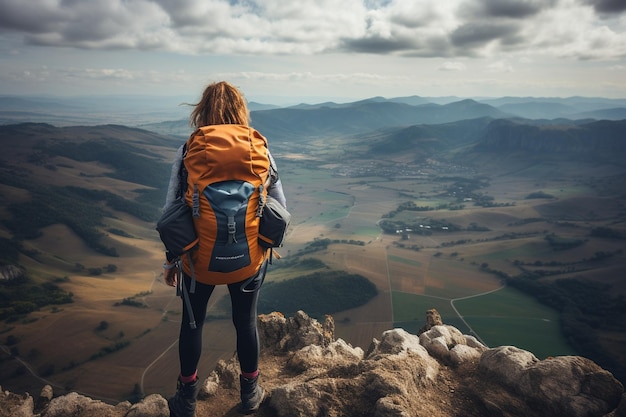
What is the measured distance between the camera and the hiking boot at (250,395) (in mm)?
6859

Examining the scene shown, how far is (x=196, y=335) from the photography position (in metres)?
6.09

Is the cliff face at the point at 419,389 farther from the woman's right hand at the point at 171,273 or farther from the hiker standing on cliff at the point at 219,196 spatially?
the woman's right hand at the point at 171,273

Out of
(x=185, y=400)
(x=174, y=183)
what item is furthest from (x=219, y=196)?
(x=185, y=400)

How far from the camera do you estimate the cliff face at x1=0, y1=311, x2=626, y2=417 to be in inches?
283

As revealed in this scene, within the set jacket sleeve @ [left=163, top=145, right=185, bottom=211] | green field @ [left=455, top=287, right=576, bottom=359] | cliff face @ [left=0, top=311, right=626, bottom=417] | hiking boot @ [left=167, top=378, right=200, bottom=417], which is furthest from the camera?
green field @ [left=455, top=287, right=576, bottom=359]

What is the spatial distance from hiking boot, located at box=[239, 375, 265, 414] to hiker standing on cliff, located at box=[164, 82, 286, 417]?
0.90 metres

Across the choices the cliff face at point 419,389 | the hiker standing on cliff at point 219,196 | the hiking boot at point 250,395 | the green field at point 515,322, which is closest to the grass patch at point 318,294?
the green field at point 515,322

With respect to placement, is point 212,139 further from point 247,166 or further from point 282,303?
point 282,303

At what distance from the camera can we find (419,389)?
7.96 meters

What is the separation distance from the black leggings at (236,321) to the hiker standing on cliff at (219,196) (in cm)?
2

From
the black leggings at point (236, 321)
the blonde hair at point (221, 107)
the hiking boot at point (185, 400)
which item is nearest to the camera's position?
the blonde hair at point (221, 107)

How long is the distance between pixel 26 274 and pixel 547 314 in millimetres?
176564

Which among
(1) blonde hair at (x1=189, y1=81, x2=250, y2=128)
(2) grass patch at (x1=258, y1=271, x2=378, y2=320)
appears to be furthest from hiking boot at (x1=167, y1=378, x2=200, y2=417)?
(2) grass patch at (x1=258, y1=271, x2=378, y2=320)

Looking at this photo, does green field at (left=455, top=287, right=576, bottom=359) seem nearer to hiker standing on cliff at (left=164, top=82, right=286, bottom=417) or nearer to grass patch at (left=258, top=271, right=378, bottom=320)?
grass patch at (left=258, top=271, right=378, bottom=320)
